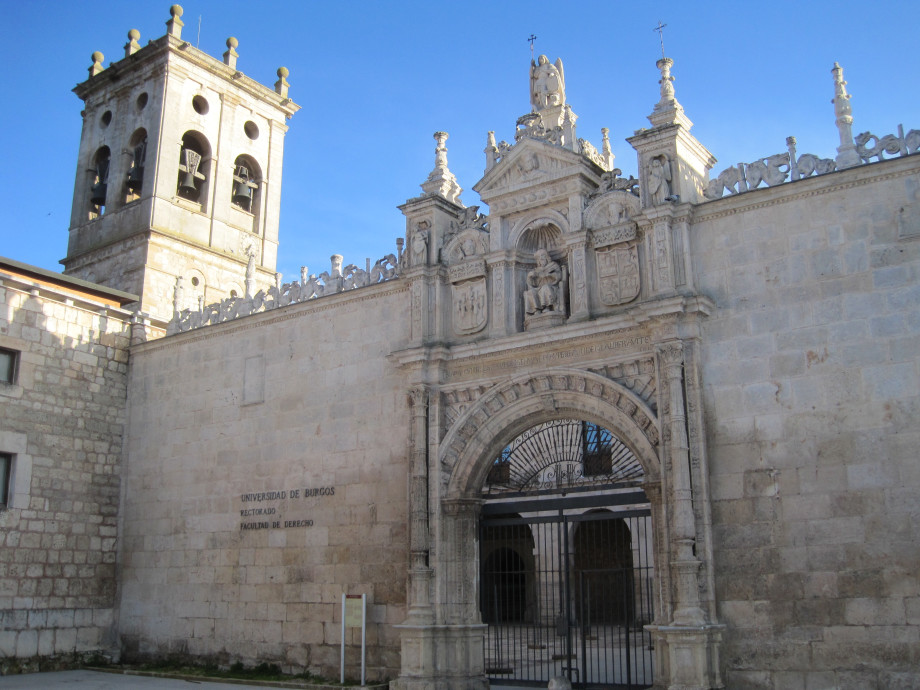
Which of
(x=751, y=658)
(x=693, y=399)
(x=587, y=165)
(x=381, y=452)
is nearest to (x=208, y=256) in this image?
(x=381, y=452)

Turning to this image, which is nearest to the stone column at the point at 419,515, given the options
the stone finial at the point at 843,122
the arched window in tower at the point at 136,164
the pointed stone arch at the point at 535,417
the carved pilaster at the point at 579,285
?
the pointed stone arch at the point at 535,417

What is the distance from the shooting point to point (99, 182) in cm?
2198

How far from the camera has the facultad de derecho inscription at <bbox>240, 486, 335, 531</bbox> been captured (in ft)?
45.8

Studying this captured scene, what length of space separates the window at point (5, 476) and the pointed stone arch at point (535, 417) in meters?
7.27

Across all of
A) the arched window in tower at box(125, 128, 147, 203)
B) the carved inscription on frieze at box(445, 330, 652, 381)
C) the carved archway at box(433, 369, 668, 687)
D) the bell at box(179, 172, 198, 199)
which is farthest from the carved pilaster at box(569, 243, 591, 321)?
the arched window in tower at box(125, 128, 147, 203)

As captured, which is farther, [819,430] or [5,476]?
[5,476]

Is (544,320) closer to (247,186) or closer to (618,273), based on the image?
(618,273)

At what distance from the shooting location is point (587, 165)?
12414mm

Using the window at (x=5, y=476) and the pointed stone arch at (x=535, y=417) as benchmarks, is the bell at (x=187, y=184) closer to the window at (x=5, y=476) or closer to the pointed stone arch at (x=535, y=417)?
the window at (x=5, y=476)

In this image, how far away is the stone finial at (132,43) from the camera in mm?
22359

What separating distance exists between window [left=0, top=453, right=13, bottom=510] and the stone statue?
28.6 feet

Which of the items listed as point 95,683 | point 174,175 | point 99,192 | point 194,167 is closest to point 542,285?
point 95,683

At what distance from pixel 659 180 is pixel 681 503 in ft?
12.9

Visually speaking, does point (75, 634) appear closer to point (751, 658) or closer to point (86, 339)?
point (86, 339)
